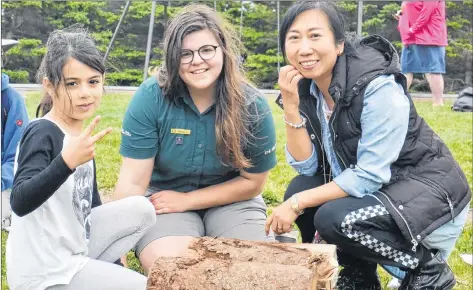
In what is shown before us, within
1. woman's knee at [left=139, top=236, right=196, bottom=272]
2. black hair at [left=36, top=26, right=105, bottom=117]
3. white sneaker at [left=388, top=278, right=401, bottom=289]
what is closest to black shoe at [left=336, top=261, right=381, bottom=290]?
white sneaker at [left=388, top=278, right=401, bottom=289]

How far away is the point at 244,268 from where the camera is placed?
1.93m

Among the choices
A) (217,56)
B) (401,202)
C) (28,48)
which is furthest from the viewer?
(28,48)

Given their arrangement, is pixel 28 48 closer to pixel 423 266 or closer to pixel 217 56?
pixel 217 56

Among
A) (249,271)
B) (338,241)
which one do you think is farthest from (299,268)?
(338,241)

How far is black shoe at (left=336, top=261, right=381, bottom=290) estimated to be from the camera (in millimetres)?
2814

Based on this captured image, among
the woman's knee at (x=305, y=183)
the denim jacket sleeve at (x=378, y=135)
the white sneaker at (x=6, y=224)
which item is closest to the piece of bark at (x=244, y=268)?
the denim jacket sleeve at (x=378, y=135)

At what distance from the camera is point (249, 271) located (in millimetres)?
1915

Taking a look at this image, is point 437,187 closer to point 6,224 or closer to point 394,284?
point 394,284

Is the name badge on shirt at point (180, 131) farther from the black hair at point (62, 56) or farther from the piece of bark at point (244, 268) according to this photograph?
the piece of bark at point (244, 268)

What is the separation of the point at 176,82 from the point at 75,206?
67 centimetres

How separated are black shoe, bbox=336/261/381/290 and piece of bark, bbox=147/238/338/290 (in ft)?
2.33

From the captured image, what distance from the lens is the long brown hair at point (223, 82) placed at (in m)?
2.61

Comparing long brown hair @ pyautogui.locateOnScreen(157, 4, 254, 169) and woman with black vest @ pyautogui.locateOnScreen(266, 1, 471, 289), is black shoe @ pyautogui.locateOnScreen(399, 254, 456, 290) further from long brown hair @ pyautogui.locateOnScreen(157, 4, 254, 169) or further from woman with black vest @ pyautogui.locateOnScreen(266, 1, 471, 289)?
long brown hair @ pyautogui.locateOnScreen(157, 4, 254, 169)

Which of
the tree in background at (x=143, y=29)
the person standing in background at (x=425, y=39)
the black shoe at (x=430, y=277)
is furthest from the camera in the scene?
the tree in background at (x=143, y=29)
